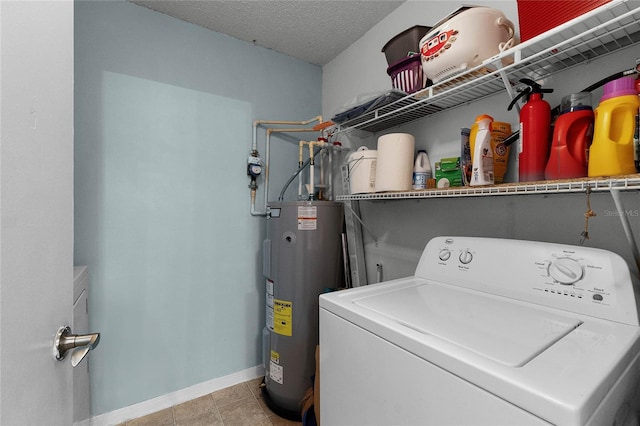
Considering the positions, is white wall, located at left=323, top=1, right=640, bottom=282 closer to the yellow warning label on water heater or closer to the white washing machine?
the white washing machine

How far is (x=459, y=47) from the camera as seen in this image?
99 centimetres

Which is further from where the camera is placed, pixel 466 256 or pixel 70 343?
pixel 466 256

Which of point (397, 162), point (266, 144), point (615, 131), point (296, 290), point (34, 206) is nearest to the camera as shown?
point (34, 206)

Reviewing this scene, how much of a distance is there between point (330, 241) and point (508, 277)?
41.4 inches

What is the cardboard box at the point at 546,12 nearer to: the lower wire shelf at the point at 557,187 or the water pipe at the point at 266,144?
the lower wire shelf at the point at 557,187

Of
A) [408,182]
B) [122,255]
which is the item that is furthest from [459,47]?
[122,255]

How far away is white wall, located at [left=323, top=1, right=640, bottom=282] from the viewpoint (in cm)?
96

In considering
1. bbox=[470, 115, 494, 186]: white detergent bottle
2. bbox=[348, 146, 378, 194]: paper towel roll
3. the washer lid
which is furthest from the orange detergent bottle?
bbox=[348, 146, 378, 194]: paper towel roll

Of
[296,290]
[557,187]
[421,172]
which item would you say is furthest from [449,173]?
[296,290]

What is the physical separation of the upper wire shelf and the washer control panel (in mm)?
604

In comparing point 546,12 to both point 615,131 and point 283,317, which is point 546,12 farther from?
point 283,317

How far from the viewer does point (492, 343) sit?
0.63 m

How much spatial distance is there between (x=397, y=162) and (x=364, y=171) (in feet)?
0.72

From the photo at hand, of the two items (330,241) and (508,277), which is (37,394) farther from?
(330,241)
